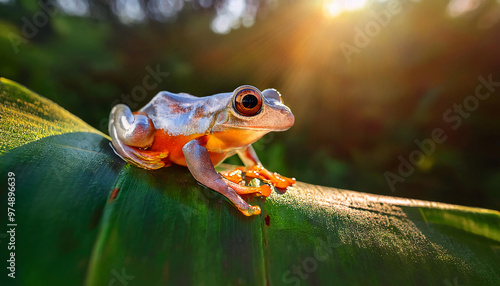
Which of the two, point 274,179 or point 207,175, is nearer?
point 207,175

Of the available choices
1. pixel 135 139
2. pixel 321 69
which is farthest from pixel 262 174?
pixel 321 69

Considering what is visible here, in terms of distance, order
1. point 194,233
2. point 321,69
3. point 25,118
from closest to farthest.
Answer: point 194,233 → point 25,118 → point 321,69

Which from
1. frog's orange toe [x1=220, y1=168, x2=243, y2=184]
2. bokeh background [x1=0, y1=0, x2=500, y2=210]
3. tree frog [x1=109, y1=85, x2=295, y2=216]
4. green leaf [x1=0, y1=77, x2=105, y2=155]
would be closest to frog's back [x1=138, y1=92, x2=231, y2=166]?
tree frog [x1=109, y1=85, x2=295, y2=216]

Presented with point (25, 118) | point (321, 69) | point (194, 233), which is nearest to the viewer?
point (194, 233)

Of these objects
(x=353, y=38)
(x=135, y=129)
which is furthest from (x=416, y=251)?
(x=353, y=38)

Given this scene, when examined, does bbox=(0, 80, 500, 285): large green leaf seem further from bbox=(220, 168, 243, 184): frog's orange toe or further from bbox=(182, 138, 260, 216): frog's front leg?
bbox=(220, 168, 243, 184): frog's orange toe

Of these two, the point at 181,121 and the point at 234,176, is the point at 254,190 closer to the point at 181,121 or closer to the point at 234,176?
the point at 234,176

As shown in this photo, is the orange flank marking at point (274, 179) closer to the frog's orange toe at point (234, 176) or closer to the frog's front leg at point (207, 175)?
the frog's orange toe at point (234, 176)

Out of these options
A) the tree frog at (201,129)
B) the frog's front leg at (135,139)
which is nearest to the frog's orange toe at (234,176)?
the tree frog at (201,129)

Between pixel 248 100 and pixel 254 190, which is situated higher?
pixel 248 100
